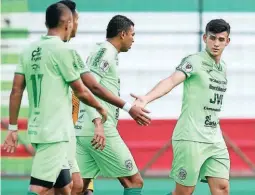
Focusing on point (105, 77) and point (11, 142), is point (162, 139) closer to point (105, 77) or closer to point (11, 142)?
point (105, 77)

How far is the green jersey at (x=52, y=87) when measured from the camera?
28.8 ft

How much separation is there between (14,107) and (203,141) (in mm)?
2035

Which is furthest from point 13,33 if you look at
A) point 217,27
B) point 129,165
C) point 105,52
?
point 217,27

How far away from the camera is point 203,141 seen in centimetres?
1027

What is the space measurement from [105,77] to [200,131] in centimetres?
109

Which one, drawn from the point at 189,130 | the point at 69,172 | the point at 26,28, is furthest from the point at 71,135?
the point at 26,28

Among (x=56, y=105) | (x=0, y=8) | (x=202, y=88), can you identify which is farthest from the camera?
(x=0, y=8)

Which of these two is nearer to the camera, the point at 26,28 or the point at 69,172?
the point at 69,172

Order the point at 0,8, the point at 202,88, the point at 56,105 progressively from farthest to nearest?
the point at 0,8 < the point at 202,88 < the point at 56,105

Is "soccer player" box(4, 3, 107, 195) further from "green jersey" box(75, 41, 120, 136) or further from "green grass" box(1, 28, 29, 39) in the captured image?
"green grass" box(1, 28, 29, 39)

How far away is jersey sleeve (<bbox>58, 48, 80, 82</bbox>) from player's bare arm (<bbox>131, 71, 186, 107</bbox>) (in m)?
0.86

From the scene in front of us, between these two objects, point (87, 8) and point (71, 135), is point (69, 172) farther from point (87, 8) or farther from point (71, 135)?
point (87, 8)

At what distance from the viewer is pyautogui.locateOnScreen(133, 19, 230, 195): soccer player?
10.3m

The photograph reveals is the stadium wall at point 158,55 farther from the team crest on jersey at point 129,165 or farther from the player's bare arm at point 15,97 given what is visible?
the player's bare arm at point 15,97
